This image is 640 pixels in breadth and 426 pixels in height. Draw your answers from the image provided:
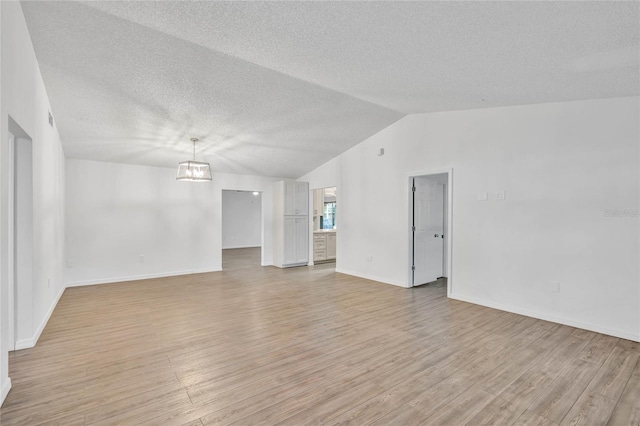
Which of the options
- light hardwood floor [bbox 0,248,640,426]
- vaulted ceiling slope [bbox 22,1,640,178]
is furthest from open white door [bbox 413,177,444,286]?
vaulted ceiling slope [bbox 22,1,640,178]

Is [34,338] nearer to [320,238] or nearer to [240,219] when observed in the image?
[320,238]

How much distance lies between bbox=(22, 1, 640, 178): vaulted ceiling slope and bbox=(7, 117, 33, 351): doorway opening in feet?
3.33

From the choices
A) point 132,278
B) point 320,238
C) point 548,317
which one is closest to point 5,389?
point 132,278

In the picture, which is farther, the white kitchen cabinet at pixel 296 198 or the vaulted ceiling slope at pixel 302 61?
the white kitchen cabinet at pixel 296 198

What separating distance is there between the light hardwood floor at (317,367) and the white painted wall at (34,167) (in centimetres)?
37

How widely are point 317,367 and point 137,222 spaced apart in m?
5.37

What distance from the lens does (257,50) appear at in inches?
121

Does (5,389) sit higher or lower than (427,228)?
lower

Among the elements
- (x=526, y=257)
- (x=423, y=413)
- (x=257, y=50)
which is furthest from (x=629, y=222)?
(x=257, y=50)

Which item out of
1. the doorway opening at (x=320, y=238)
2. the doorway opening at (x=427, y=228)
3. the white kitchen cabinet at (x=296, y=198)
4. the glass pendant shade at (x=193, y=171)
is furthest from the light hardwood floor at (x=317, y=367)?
the doorway opening at (x=320, y=238)

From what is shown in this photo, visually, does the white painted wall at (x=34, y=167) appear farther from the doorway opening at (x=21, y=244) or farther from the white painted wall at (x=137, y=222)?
the white painted wall at (x=137, y=222)

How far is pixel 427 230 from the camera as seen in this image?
596cm

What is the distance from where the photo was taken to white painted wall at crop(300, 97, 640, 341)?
11.3 feet

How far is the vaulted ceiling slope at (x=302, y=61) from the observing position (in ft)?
7.53
